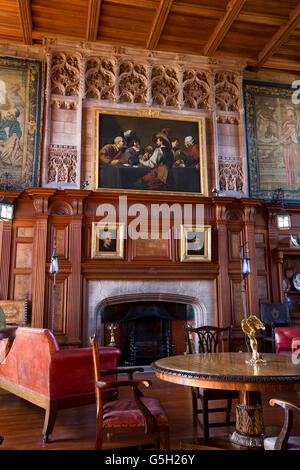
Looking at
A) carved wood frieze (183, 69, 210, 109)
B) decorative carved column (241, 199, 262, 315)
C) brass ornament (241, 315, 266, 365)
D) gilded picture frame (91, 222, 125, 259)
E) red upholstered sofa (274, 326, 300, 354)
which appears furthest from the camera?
carved wood frieze (183, 69, 210, 109)

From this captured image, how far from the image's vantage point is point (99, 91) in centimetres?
769

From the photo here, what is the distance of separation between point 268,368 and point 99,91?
655cm

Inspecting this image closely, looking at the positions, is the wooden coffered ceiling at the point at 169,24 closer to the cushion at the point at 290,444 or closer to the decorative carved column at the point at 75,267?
the decorative carved column at the point at 75,267

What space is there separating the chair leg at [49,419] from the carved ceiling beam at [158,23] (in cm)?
661

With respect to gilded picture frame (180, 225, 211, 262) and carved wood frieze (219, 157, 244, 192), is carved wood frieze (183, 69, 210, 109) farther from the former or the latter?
gilded picture frame (180, 225, 211, 262)

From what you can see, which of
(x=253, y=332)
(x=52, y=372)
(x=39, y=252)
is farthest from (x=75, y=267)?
(x=253, y=332)

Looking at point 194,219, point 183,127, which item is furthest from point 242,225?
point 183,127

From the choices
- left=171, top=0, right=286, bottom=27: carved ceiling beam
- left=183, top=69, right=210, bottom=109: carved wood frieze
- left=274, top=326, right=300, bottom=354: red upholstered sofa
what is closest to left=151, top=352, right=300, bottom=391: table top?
left=274, top=326, right=300, bottom=354: red upholstered sofa

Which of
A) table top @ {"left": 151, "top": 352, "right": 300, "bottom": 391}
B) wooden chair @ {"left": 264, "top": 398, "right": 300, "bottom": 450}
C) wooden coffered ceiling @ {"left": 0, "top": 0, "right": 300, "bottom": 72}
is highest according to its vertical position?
wooden coffered ceiling @ {"left": 0, "top": 0, "right": 300, "bottom": 72}

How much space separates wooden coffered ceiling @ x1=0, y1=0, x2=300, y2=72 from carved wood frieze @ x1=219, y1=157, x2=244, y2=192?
2.33 m

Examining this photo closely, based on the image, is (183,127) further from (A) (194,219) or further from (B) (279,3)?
(B) (279,3)

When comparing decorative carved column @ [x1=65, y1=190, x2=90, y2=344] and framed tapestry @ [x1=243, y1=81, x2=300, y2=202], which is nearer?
decorative carved column @ [x1=65, y1=190, x2=90, y2=344]

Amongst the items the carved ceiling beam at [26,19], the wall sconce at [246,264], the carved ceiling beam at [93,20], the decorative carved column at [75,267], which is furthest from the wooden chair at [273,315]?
the carved ceiling beam at [26,19]

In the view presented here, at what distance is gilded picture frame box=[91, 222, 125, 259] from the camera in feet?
22.6
